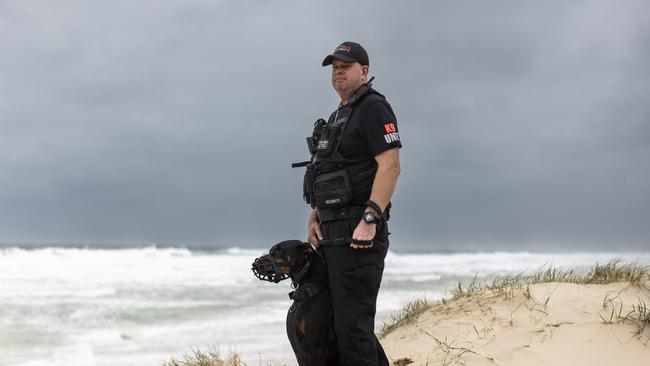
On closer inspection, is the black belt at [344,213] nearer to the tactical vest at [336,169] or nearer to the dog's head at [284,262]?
the tactical vest at [336,169]

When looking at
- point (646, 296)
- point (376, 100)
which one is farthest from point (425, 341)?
point (376, 100)

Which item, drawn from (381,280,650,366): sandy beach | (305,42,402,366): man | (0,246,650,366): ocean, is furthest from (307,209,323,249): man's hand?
(0,246,650,366): ocean

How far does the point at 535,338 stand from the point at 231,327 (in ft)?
21.7

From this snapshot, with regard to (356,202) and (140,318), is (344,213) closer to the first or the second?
(356,202)

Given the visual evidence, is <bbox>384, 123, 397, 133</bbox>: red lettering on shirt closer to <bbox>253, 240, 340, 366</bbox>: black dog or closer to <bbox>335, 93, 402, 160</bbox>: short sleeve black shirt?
<bbox>335, 93, 402, 160</bbox>: short sleeve black shirt

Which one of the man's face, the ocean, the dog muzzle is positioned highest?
the man's face

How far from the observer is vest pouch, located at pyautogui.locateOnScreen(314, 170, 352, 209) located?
327 cm

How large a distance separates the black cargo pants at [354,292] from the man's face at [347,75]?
81 cm

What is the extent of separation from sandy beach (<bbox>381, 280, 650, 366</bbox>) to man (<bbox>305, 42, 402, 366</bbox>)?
1156 mm

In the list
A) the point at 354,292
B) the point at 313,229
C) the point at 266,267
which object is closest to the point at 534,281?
the point at 313,229

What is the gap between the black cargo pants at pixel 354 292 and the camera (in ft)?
10.7

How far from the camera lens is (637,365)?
3834 mm

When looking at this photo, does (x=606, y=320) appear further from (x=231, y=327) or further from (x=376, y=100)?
(x=231, y=327)

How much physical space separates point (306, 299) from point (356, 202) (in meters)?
0.65
